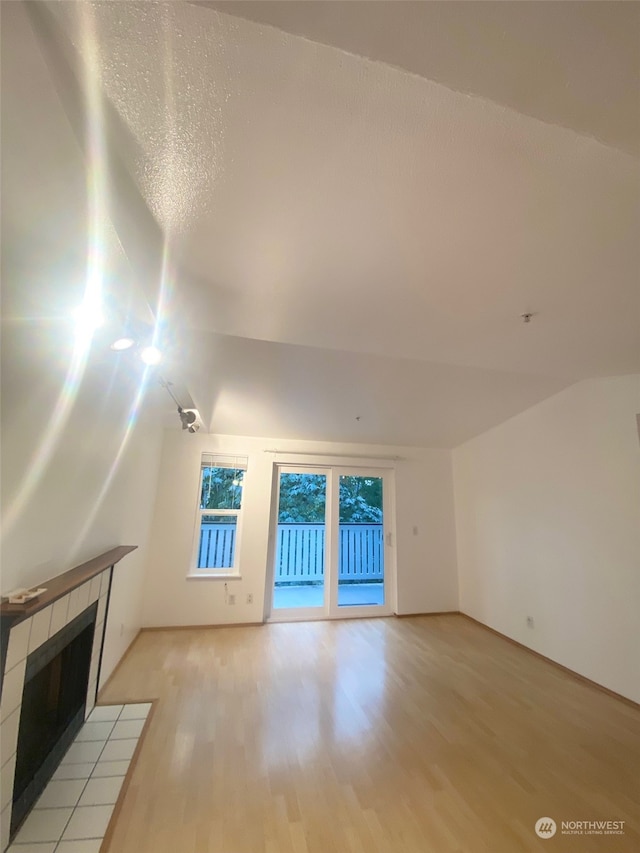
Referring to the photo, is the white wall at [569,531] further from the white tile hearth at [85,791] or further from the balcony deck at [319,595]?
the white tile hearth at [85,791]

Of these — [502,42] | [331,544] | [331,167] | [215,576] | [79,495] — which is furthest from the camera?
[331,544]

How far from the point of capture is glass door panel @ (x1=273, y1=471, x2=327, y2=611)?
4.65 m

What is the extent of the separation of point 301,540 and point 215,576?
1154mm

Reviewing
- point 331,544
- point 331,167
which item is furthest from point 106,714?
point 331,167

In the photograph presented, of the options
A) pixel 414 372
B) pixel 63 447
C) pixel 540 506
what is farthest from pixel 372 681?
pixel 63 447

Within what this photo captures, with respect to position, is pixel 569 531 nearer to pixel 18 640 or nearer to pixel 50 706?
pixel 18 640

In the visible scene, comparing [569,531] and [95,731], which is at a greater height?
[569,531]

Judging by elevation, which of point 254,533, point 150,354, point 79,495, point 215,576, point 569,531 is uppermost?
point 150,354

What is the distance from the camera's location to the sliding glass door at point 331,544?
15.1 ft

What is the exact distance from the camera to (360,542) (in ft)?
16.1

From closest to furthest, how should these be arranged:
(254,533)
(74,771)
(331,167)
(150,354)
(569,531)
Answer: (331,167), (74,771), (150,354), (569,531), (254,533)

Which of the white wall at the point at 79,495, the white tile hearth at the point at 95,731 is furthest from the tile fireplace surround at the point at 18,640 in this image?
the white tile hearth at the point at 95,731

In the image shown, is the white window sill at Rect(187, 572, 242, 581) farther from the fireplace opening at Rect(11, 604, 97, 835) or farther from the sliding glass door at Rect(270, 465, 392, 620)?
the fireplace opening at Rect(11, 604, 97, 835)

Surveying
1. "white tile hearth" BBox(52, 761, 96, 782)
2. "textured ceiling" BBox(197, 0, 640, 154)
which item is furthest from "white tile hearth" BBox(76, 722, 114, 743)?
"textured ceiling" BBox(197, 0, 640, 154)
